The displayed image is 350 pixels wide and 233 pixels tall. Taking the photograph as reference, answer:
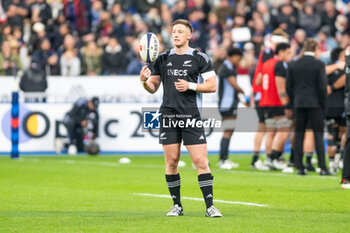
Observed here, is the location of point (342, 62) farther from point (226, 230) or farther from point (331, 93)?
point (226, 230)

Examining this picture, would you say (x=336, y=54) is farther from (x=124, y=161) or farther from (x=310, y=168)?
(x=124, y=161)

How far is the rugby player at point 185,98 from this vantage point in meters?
9.49

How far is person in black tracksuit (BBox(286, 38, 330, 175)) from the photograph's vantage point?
15.2 metres

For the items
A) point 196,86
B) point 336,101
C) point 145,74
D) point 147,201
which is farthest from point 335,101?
point 145,74

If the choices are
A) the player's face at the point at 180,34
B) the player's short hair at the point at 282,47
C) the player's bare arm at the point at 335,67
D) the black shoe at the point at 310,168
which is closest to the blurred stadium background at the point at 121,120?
the black shoe at the point at 310,168

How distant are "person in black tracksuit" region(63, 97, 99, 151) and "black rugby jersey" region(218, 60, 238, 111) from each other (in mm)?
5100

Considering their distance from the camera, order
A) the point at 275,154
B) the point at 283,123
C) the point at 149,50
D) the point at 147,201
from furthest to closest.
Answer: the point at 275,154, the point at 283,123, the point at 147,201, the point at 149,50

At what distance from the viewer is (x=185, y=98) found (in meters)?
9.56

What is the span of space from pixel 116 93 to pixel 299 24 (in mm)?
9072

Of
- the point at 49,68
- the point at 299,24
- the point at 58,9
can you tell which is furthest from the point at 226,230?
the point at 299,24

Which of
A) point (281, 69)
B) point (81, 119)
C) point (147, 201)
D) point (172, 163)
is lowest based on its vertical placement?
point (81, 119)

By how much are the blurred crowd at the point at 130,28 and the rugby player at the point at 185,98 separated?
13254 millimetres

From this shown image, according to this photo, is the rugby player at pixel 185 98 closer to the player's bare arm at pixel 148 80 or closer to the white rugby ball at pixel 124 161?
the player's bare arm at pixel 148 80

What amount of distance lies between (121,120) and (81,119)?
3.73 feet
